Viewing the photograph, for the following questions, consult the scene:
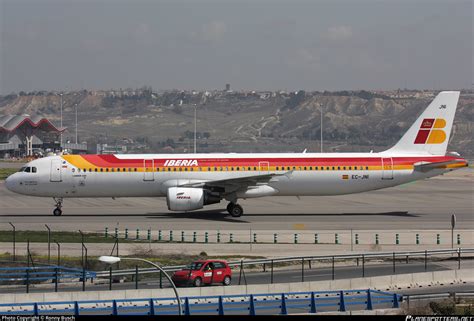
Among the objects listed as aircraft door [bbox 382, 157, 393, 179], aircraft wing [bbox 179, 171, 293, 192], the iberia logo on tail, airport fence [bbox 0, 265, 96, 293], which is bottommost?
airport fence [bbox 0, 265, 96, 293]

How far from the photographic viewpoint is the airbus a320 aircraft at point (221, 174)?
61656mm

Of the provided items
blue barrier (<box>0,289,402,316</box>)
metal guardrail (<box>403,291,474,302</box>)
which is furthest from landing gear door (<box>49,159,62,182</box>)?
metal guardrail (<box>403,291,474,302</box>)

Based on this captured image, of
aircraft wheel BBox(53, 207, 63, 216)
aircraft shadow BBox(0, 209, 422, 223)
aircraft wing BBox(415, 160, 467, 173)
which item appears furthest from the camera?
aircraft wing BBox(415, 160, 467, 173)

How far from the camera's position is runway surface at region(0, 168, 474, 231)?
189 feet

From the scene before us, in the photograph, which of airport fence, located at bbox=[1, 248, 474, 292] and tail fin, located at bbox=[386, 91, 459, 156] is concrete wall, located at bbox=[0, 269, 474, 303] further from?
tail fin, located at bbox=[386, 91, 459, 156]

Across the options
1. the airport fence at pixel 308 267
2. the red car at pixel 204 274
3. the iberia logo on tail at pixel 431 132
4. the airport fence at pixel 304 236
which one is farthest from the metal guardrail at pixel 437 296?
the iberia logo on tail at pixel 431 132

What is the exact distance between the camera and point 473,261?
44500 millimetres

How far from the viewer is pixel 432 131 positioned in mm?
66250

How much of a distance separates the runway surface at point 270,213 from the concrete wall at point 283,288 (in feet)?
55.8

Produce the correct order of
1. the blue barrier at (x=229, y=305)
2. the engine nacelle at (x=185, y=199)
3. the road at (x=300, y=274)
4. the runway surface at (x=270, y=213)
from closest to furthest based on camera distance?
the blue barrier at (x=229, y=305)
the road at (x=300, y=274)
the runway surface at (x=270, y=213)
the engine nacelle at (x=185, y=199)

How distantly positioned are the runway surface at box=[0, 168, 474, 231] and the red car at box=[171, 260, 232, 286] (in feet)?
61.5

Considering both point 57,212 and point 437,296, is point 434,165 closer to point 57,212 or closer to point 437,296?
point 57,212

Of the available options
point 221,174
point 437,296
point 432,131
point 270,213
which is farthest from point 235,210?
point 437,296

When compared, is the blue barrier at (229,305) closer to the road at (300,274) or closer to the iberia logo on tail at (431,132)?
the road at (300,274)
